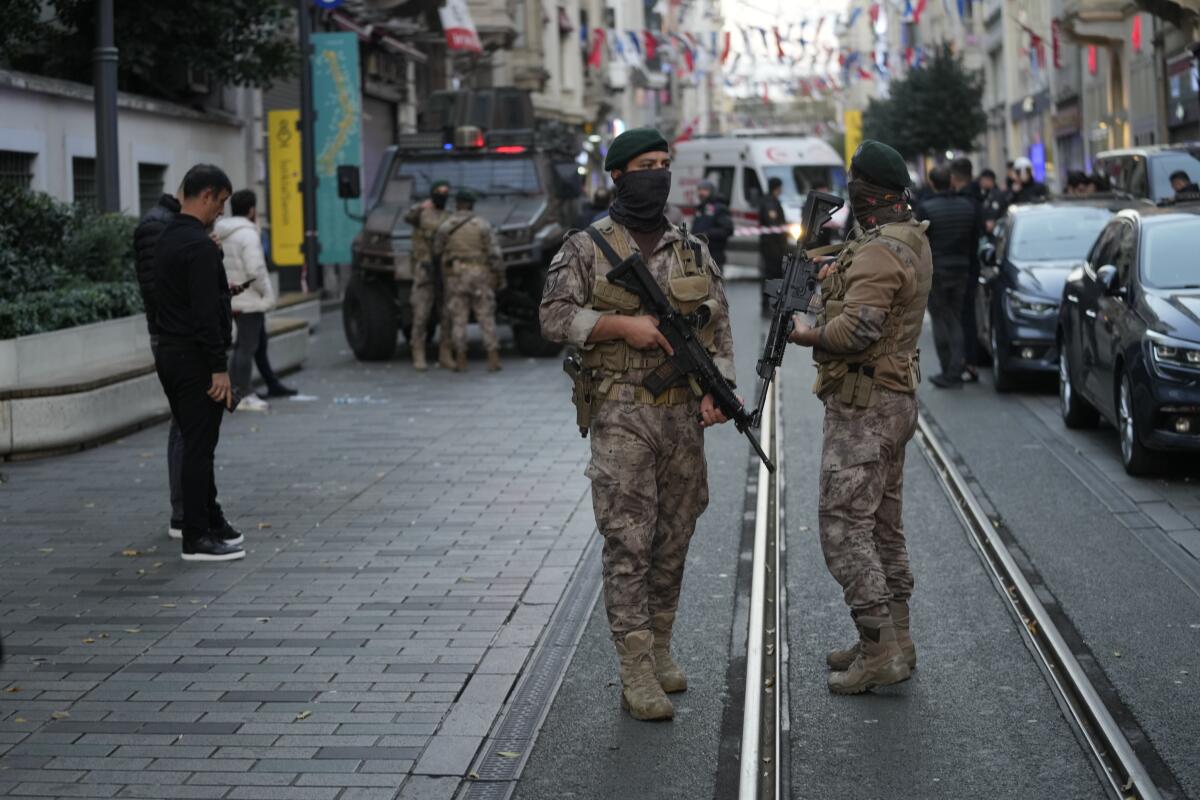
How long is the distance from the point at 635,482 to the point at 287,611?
7.39ft

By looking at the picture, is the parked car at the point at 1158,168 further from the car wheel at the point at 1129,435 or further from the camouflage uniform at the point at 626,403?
the camouflage uniform at the point at 626,403

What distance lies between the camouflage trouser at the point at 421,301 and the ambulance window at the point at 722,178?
727 inches

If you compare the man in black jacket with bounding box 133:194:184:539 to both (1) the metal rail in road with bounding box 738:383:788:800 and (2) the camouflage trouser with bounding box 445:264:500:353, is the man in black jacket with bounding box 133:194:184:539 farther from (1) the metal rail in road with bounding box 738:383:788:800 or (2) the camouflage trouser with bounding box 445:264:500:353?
(2) the camouflage trouser with bounding box 445:264:500:353

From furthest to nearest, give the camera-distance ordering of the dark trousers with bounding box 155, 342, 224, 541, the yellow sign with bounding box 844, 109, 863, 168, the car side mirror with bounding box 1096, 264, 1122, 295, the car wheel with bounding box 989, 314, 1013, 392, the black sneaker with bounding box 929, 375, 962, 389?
the yellow sign with bounding box 844, 109, 863, 168 → the black sneaker with bounding box 929, 375, 962, 389 → the car wheel with bounding box 989, 314, 1013, 392 → the car side mirror with bounding box 1096, 264, 1122, 295 → the dark trousers with bounding box 155, 342, 224, 541

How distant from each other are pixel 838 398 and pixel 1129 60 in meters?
34.7

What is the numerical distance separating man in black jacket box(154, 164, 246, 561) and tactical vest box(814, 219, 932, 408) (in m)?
3.38

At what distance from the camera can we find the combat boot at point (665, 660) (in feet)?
20.4

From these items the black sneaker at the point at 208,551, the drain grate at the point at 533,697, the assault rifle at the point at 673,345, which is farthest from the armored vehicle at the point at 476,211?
the assault rifle at the point at 673,345

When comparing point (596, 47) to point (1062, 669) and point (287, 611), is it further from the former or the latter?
point (1062, 669)

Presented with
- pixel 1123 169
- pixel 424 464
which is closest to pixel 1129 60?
pixel 1123 169

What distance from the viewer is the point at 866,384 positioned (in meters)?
6.27

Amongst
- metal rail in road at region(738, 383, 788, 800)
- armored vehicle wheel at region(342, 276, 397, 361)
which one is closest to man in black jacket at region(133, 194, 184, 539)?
metal rail in road at region(738, 383, 788, 800)

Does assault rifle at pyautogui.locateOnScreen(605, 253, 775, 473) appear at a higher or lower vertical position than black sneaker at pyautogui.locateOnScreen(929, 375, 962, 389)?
higher

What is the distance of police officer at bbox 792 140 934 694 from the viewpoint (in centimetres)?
618
